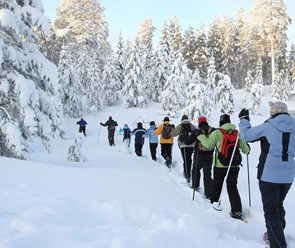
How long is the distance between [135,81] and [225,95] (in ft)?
36.2

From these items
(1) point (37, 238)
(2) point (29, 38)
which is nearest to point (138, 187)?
(1) point (37, 238)

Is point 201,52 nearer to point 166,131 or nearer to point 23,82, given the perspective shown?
point 166,131

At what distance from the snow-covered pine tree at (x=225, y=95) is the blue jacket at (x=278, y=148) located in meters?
38.2

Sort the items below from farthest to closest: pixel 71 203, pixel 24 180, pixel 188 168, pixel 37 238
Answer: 1. pixel 188 168
2. pixel 24 180
3. pixel 71 203
4. pixel 37 238

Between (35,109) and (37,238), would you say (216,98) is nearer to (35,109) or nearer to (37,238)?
(35,109)

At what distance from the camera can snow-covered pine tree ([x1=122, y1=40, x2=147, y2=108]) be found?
4212 centimetres

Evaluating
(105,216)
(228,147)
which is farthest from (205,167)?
(105,216)

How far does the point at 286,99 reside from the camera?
172 feet

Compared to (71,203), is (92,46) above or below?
above

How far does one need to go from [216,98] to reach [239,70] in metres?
25.2

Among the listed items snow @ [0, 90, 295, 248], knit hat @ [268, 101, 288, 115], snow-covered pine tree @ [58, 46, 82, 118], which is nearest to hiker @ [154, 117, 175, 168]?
snow @ [0, 90, 295, 248]

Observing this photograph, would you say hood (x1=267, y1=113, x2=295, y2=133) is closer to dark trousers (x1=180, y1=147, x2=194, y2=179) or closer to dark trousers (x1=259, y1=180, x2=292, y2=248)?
dark trousers (x1=259, y1=180, x2=292, y2=248)

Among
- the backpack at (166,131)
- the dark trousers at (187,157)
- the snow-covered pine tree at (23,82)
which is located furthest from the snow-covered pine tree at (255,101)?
the dark trousers at (187,157)

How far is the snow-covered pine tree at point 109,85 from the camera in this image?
43.7m
